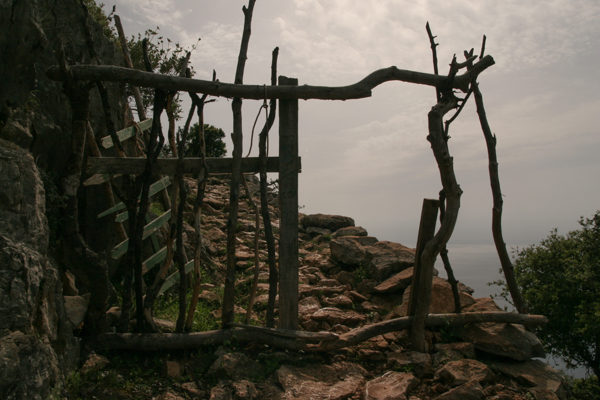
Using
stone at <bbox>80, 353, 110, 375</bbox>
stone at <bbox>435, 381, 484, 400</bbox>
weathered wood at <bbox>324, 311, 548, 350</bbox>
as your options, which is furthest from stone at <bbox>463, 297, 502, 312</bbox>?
stone at <bbox>80, 353, 110, 375</bbox>

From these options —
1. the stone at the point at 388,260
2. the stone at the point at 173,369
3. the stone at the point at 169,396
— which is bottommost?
the stone at the point at 169,396

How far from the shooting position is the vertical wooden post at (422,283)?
4755 mm

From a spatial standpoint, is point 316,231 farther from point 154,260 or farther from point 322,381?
point 322,381

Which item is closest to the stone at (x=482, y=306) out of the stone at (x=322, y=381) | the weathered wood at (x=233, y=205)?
the stone at (x=322, y=381)

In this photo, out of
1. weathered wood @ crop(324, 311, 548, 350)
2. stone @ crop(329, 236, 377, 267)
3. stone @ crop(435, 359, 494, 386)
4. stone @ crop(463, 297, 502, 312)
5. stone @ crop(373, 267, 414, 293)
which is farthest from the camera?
stone @ crop(329, 236, 377, 267)

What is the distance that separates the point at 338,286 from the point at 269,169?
115 inches

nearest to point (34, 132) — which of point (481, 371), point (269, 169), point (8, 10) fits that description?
point (8, 10)

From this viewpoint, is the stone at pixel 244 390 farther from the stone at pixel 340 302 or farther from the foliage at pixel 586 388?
the foliage at pixel 586 388

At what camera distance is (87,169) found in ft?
14.1

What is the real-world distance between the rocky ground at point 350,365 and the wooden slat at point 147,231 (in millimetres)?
1237

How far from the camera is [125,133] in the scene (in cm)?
525

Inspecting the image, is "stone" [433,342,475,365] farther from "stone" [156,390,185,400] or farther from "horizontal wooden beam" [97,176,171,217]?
"horizontal wooden beam" [97,176,171,217]

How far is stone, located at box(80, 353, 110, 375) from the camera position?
3658mm

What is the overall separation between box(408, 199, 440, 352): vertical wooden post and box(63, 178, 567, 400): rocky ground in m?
0.20
